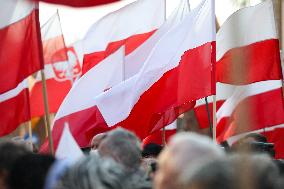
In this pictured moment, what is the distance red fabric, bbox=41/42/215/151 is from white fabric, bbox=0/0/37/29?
1.12m

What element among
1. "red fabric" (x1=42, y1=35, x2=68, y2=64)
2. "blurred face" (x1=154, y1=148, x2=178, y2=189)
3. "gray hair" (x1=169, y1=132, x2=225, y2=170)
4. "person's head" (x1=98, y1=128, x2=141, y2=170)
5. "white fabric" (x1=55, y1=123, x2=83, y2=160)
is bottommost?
"red fabric" (x1=42, y1=35, x2=68, y2=64)

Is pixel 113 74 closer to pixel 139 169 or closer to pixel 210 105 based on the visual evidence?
pixel 210 105

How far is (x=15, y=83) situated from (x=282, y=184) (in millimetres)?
5713

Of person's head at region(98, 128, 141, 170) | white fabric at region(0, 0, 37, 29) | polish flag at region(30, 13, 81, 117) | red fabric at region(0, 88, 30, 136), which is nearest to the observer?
person's head at region(98, 128, 141, 170)

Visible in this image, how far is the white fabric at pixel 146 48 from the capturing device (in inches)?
456

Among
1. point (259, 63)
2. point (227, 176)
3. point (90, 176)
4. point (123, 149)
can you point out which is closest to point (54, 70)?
point (259, 63)

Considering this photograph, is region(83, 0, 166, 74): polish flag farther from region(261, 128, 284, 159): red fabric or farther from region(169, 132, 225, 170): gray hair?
region(169, 132, 225, 170): gray hair

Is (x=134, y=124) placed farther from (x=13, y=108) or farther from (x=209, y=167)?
(x=209, y=167)

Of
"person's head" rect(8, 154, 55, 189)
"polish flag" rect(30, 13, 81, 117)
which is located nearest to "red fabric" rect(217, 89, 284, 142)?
"polish flag" rect(30, 13, 81, 117)

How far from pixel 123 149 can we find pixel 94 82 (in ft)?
17.1

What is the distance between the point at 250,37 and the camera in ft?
36.4

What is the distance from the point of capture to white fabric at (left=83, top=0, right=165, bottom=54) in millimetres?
12016

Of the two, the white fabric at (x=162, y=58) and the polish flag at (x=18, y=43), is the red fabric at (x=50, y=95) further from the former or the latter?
the polish flag at (x=18, y=43)

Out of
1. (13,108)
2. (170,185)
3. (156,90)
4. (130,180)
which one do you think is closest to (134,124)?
(156,90)
